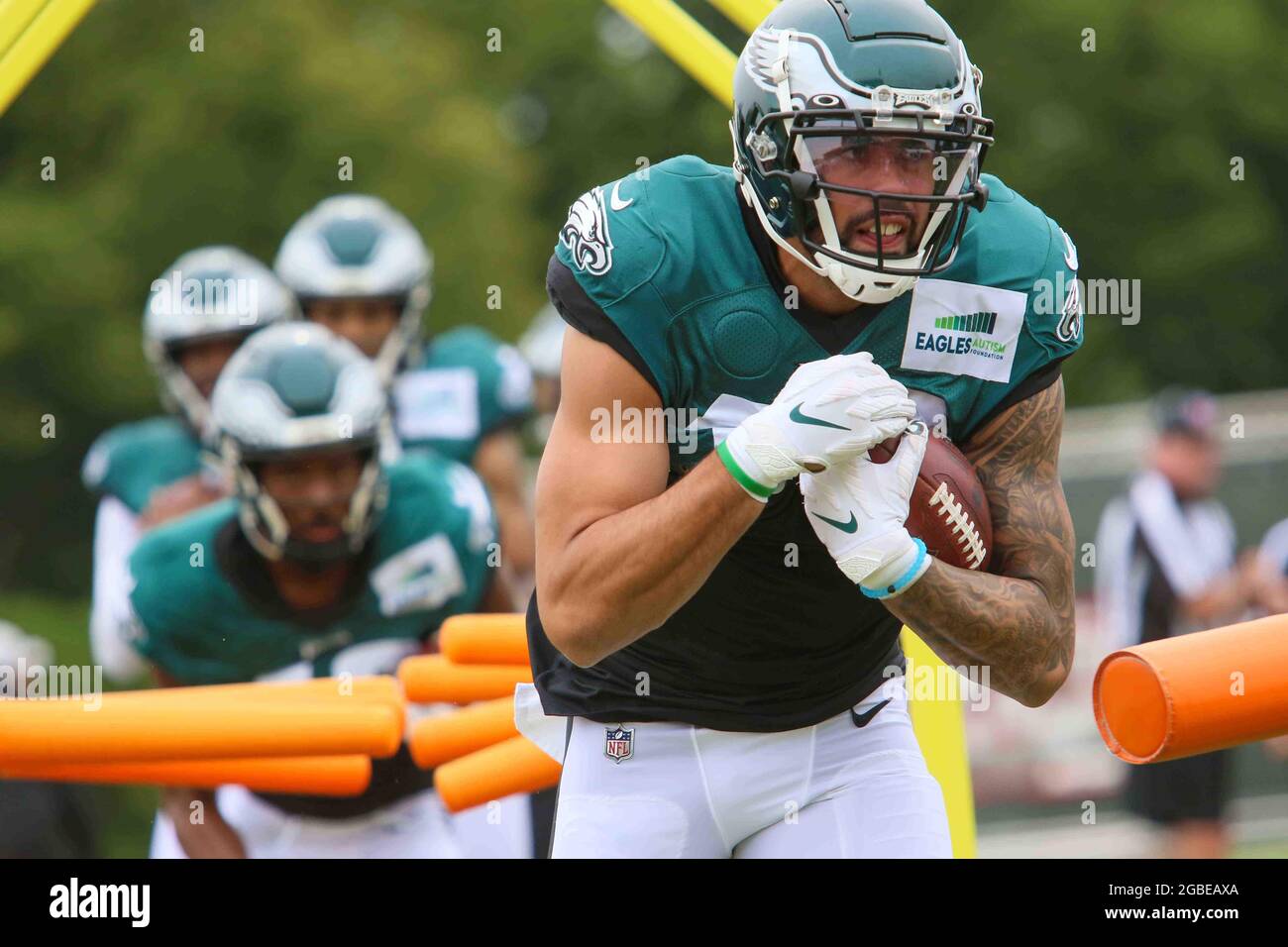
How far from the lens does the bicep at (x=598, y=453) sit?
316cm

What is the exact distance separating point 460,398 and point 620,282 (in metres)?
3.97

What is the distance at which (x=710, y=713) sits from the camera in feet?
11.1

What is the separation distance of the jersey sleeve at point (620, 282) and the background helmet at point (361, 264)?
14.1ft

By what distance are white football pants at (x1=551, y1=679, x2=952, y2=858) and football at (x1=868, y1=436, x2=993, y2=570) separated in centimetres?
39

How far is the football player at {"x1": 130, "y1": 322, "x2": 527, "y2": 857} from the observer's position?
521 cm

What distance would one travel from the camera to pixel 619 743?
3.40 metres

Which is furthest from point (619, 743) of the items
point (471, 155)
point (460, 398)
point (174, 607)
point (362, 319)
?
point (471, 155)

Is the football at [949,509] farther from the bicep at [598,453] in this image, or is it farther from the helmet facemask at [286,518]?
the helmet facemask at [286,518]

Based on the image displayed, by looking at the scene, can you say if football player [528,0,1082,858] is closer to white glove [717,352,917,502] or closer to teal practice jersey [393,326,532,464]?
white glove [717,352,917,502]

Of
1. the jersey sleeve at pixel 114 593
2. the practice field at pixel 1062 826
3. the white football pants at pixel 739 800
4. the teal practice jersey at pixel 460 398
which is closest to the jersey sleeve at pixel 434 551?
the jersey sleeve at pixel 114 593

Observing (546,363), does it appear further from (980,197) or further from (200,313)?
(980,197)

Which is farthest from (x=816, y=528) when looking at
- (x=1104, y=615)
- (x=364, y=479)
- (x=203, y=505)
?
(x=1104, y=615)

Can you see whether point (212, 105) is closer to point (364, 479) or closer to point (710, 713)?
point (364, 479)

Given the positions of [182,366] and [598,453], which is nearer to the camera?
[598,453]
